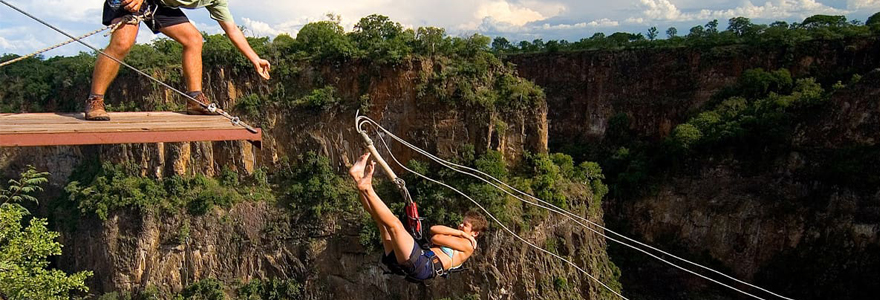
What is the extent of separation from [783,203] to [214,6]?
28592 millimetres

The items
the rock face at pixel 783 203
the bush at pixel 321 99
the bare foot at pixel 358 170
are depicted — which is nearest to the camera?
the bare foot at pixel 358 170

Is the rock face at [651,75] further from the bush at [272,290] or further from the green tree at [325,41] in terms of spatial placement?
the bush at [272,290]

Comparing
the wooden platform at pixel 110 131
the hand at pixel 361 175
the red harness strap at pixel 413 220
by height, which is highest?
the wooden platform at pixel 110 131

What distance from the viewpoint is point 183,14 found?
6.82 m

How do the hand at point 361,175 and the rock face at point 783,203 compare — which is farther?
the rock face at point 783,203

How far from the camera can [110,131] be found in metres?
5.53

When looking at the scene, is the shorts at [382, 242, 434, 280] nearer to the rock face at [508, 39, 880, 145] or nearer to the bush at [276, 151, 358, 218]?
the bush at [276, 151, 358, 218]

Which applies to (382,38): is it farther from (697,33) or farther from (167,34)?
(697,33)

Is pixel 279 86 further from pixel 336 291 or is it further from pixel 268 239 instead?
pixel 336 291

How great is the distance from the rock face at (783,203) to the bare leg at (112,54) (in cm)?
2747

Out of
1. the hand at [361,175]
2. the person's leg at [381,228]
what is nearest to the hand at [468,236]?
the person's leg at [381,228]

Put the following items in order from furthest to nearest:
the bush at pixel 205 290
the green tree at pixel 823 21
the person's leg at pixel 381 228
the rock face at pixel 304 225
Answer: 1. the green tree at pixel 823 21
2. the bush at pixel 205 290
3. the rock face at pixel 304 225
4. the person's leg at pixel 381 228

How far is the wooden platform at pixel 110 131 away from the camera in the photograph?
514 cm

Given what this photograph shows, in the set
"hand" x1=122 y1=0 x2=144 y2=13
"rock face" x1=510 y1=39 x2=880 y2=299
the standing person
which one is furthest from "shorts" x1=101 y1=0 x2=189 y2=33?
"rock face" x1=510 y1=39 x2=880 y2=299
